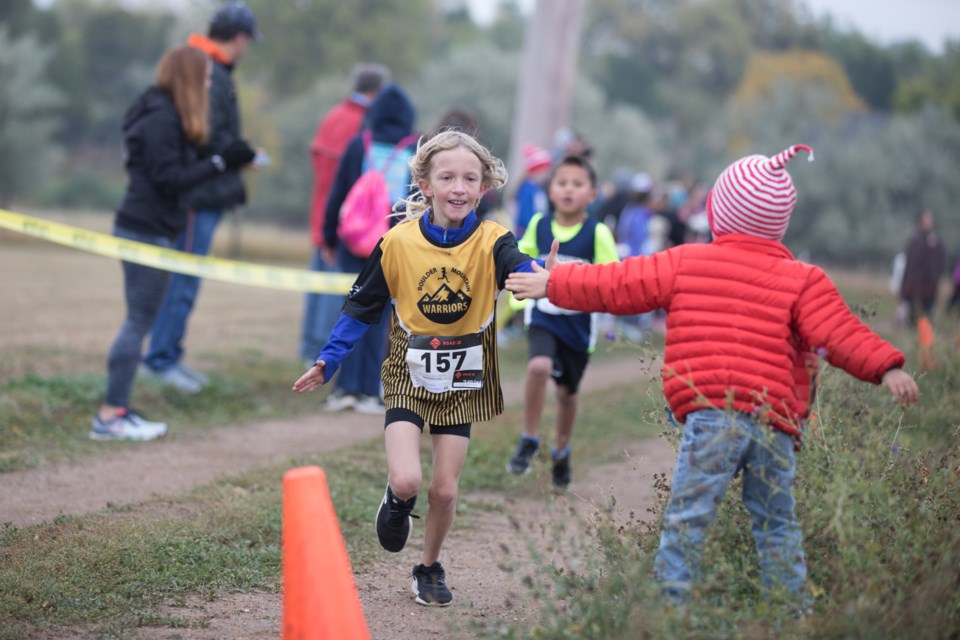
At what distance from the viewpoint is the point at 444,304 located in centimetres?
453

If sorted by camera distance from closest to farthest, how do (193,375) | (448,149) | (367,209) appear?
(448,149)
(367,209)
(193,375)

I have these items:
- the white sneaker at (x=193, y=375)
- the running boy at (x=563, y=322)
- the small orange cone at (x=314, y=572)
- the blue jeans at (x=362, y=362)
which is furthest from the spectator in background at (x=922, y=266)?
the small orange cone at (x=314, y=572)

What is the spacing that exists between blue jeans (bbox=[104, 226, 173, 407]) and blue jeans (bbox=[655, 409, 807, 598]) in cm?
441

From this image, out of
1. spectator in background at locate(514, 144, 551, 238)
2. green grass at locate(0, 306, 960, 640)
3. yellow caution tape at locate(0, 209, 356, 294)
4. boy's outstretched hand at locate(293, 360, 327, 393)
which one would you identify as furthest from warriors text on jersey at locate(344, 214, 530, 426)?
spectator in background at locate(514, 144, 551, 238)

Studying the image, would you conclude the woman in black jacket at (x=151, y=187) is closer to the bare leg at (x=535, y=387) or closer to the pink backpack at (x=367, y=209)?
the pink backpack at (x=367, y=209)

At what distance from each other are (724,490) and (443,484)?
1265mm

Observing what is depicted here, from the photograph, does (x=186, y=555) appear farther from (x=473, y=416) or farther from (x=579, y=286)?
(x=579, y=286)

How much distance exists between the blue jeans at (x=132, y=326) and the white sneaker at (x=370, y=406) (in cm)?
216

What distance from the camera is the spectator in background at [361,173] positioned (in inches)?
338

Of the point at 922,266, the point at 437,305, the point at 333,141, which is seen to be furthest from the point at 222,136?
the point at 922,266

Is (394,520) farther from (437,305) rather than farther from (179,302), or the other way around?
(179,302)

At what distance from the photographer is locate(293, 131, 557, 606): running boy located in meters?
4.53

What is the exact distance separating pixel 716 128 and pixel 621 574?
2725 inches

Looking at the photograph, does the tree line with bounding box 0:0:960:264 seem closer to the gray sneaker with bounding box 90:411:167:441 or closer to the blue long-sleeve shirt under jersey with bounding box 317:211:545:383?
the gray sneaker with bounding box 90:411:167:441
